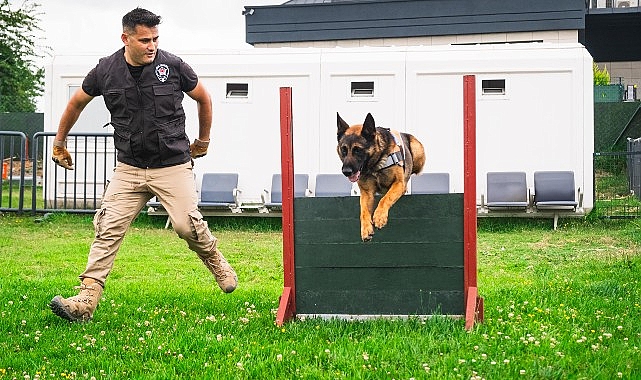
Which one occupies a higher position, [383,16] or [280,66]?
[383,16]

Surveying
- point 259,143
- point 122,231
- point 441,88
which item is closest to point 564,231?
point 441,88

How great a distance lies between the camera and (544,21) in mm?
20000

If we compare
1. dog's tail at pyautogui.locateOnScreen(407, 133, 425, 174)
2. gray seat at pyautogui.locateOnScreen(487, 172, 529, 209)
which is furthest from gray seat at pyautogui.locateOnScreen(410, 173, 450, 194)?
dog's tail at pyautogui.locateOnScreen(407, 133, 425, 174)

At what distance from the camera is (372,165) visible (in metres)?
5.66

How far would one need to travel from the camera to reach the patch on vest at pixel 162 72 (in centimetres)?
571

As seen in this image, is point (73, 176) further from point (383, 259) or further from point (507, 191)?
point (383, 259)

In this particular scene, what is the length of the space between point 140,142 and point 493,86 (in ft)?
30.3

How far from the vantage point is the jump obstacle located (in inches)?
223

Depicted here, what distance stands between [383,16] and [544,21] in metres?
3.88

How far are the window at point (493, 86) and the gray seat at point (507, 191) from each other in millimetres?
1377

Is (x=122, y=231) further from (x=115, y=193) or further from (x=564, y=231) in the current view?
(x=564, y=231)

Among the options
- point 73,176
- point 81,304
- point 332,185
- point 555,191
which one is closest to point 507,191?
point 555,191

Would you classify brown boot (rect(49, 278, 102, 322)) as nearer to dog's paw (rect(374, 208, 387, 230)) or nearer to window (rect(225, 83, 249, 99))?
Result: dog's paw (rect(374, 208, 387, 230))

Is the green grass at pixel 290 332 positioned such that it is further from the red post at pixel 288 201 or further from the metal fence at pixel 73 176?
the metal fence at pixel 73 176
